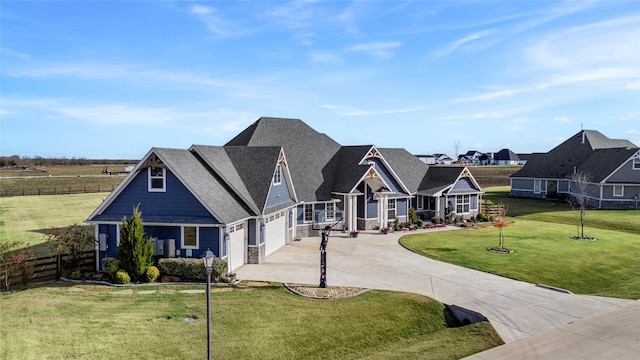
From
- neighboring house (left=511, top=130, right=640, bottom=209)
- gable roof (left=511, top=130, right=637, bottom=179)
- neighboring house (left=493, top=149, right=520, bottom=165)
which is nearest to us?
neighboring house (left=511, top=130, right=640, bottom=209)

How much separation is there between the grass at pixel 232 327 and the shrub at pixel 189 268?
1.62 m

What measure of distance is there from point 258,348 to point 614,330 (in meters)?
11.7

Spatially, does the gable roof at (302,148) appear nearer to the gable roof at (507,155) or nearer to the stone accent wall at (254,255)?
the stone accent wall at (254,255)

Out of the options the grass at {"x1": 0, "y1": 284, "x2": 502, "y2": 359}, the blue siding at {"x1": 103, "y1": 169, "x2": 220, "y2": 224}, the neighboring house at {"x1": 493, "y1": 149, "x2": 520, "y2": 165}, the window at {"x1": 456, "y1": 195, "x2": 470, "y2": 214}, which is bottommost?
the grass at {"x1": 0, "y1": 284, "x2": 502, "y2": 359}

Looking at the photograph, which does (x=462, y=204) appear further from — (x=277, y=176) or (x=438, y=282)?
(x=438, y=282)

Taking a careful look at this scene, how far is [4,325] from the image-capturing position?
1400 cm

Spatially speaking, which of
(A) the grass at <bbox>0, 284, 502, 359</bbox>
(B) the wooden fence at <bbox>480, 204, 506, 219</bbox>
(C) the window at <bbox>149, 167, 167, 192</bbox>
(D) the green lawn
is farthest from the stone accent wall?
(B) the wooden fence at <bbox>480, 204, 506, 219</bbox>

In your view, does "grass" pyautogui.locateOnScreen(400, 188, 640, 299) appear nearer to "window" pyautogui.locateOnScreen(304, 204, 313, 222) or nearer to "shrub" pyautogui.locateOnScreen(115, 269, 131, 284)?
"window" pyautogui.locateOnScreen(304, 204, 313, 222)

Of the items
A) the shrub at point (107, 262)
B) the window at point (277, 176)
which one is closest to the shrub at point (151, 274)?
the shrub at point (107, 262)

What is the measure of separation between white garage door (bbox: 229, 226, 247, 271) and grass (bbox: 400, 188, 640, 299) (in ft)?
36.3

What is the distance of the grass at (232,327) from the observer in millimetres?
12836

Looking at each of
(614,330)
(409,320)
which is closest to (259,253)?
(409,320)

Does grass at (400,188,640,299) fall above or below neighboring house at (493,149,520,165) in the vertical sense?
below

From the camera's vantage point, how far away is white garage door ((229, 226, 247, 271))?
22.1m
